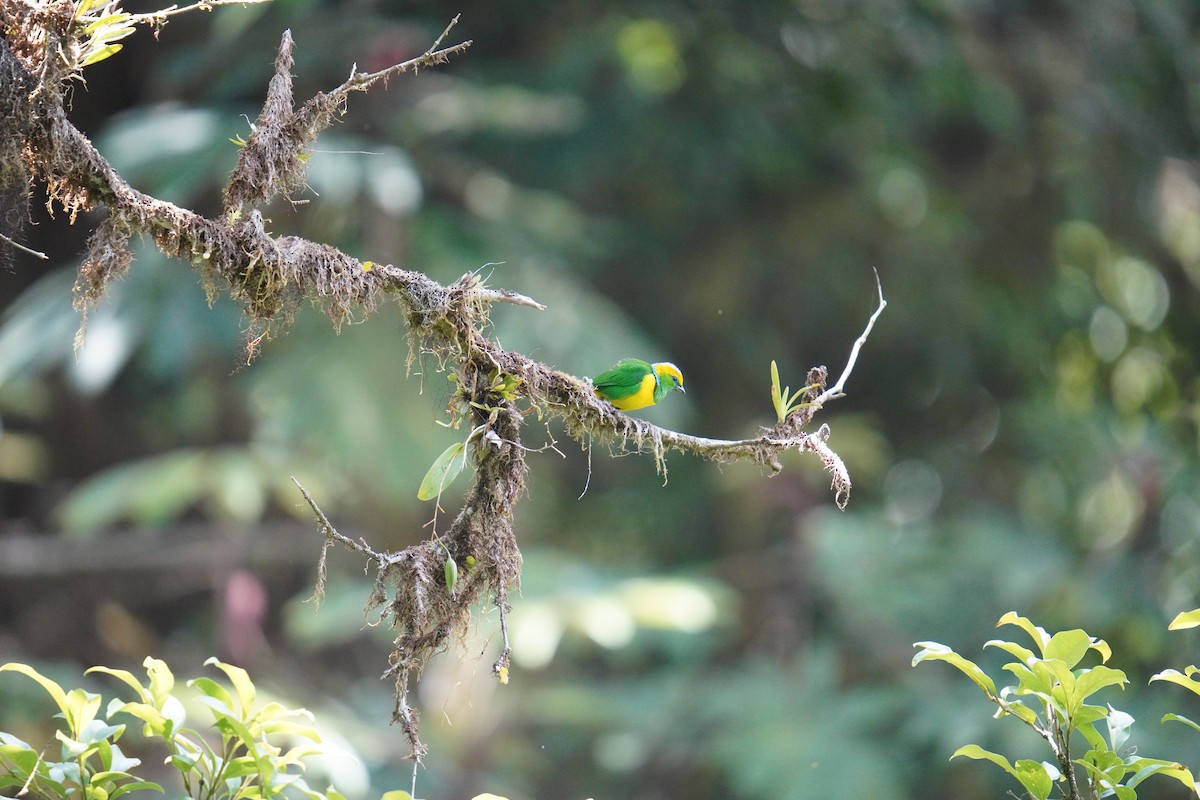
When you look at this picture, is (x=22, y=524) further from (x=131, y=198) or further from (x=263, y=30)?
(x=131, y=198)

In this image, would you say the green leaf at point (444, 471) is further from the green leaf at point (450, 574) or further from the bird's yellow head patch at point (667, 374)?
the bird's yellow head patch at point (667, 374)

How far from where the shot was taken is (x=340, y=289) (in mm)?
2332

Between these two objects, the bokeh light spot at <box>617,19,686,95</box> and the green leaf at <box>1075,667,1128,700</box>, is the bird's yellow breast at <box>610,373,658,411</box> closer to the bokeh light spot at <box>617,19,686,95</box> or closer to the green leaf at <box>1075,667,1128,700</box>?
the green leaf at <box>1075,667,1128,700</box>

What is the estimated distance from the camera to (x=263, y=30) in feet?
27.0

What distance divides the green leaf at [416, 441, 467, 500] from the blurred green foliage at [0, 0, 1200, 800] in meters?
4.30

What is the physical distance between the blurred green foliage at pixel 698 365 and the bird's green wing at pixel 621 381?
3596 mm

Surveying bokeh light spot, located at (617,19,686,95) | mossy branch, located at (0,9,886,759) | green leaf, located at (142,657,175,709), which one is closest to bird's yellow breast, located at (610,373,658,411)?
mossy branch, located at (0,9,886,759)

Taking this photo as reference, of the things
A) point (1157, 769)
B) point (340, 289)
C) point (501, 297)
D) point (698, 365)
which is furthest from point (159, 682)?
point (698, 365)

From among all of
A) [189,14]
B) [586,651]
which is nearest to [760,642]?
[586,651]

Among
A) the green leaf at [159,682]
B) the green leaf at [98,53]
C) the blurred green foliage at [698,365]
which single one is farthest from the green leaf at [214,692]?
the blurred green foliage at [698,365]

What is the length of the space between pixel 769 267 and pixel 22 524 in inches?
281

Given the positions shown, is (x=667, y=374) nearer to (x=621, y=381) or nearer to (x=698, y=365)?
(x=621, y=381)

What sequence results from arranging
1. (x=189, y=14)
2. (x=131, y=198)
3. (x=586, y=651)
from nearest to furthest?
(x=131, y=198) → (x=189, y=14) → (x=586, y=651)

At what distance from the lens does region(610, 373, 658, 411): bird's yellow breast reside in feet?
10.6
